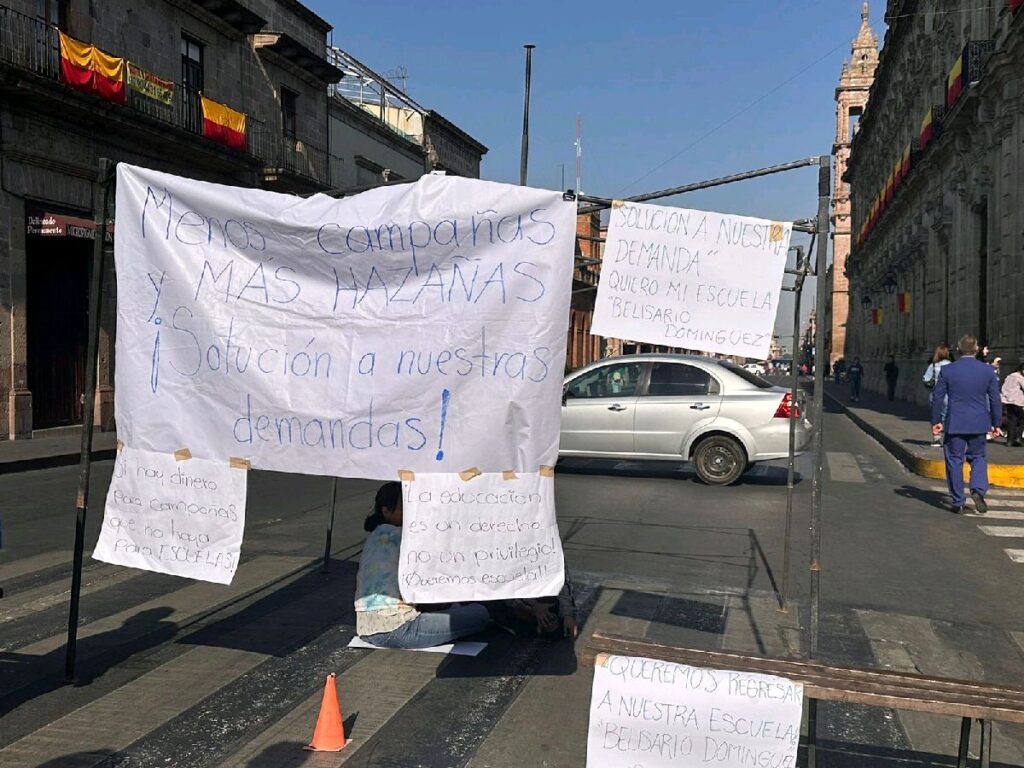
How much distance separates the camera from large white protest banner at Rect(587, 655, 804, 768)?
10.4 feet

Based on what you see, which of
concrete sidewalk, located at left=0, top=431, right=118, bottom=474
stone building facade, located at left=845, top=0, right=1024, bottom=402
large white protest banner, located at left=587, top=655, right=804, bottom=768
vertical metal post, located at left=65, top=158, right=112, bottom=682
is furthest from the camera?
stone building facade, located at left=845, top=0, right=1024, bottom=402

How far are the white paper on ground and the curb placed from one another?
1031 centimetres

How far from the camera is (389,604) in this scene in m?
5.11

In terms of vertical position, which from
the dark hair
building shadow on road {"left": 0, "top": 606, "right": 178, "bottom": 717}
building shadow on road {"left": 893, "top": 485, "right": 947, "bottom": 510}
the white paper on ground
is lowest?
building shadow on road {"left": 0, "top": 606, "right": 178, "bottom": 717}

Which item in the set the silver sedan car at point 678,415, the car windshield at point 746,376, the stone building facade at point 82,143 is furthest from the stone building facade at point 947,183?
the stone building facade at point 82,143

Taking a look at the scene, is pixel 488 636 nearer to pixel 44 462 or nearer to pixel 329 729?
pixel 329 729

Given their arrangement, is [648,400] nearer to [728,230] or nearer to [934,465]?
[934,465]

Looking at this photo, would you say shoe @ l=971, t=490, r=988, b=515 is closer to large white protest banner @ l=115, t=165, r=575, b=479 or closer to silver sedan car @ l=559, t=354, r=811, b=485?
silver sedan car @ l=559, t=354, r=811, b=485

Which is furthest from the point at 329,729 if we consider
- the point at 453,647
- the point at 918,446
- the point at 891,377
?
the point at 891,377

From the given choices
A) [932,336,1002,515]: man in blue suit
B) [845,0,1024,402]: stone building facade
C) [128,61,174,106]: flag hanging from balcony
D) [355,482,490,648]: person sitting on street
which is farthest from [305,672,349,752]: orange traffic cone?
[128,61,174,106]: flag hanging from balcony

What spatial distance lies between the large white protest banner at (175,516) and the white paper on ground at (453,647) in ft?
3.75

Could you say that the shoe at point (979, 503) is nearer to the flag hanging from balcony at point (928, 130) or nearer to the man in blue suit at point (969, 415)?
the man in blue suit at point (969, 415)

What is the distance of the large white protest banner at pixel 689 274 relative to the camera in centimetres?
429

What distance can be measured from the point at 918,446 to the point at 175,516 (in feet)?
48.6
